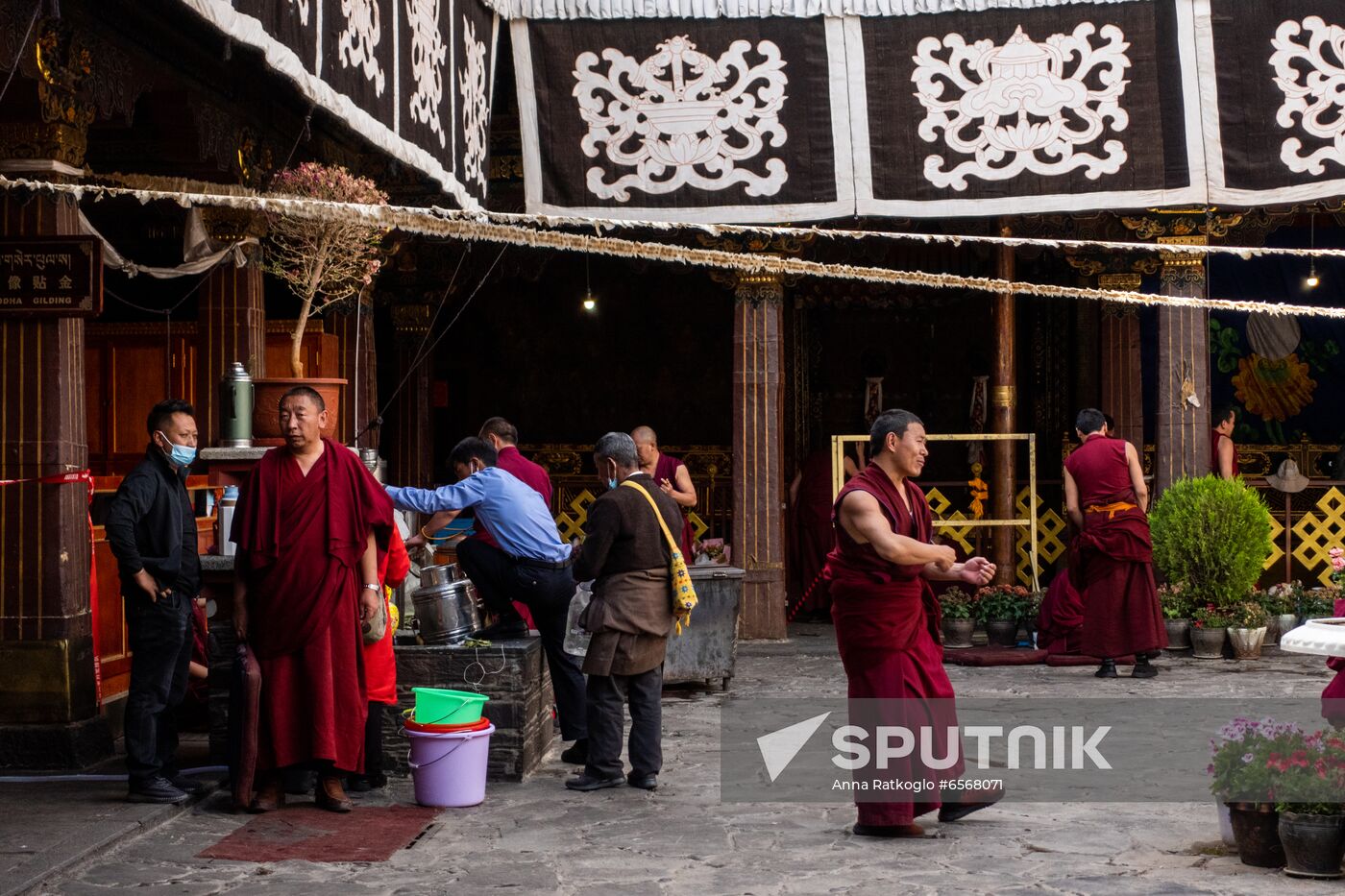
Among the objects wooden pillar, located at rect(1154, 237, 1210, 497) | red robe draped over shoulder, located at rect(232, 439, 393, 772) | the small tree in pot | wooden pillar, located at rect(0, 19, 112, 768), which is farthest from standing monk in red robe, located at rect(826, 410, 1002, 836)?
wooden pillar, located at rect(1154, 237, 1210, 497)

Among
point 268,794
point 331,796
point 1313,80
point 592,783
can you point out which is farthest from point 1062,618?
point 268,794

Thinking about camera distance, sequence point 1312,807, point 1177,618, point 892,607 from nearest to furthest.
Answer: point 1312,807
point 892,607
point 1177,618

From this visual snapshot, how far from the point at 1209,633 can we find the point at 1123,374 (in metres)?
3.85

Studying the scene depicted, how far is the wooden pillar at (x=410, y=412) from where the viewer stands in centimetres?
1598

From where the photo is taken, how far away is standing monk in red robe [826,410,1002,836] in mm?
6371

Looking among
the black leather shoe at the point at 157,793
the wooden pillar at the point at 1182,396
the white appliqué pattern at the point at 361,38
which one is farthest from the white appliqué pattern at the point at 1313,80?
the black leather shoe at the point at 157,793

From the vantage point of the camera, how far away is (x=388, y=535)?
7281 mm

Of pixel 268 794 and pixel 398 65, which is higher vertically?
pixel 398 65

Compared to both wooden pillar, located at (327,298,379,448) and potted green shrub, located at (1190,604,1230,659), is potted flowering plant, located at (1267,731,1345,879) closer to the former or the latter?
potted green shrub, located at (1190,604,1230,659)

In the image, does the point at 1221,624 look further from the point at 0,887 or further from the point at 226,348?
the point at 0,887

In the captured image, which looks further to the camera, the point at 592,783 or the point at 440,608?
the point at 440,608

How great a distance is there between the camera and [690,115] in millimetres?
11953

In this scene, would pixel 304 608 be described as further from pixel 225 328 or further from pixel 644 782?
pixel 225 328

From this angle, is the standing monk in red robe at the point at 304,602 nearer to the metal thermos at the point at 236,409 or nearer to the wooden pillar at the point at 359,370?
the metal thermos at the point at 236,409
